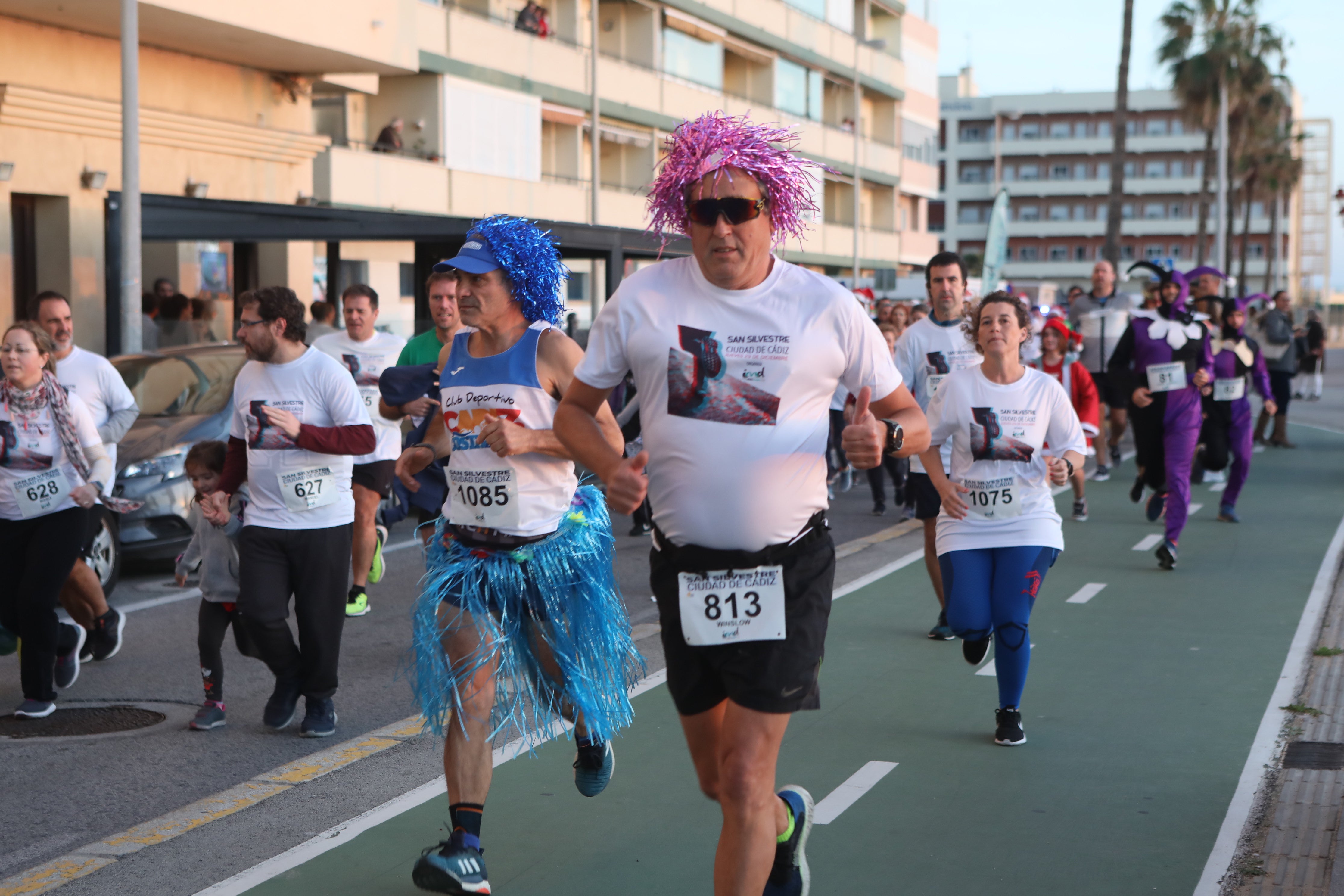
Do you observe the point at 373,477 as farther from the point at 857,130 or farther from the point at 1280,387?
the point at 857,130

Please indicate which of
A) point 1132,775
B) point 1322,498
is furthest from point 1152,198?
point 1132,775

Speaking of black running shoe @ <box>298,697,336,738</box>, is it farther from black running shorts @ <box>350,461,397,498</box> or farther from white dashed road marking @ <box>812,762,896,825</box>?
black running shorts @ <box>350,461,397,498</box>

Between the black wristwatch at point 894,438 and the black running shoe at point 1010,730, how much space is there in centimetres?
273

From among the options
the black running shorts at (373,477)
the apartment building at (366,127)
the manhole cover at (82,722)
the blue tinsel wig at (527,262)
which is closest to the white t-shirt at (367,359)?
the black running shorts at (373,477)

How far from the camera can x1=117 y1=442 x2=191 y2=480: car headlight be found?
10.1 metres

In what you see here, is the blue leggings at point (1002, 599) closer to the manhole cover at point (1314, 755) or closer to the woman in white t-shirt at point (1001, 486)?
Answer: the woman in white t-shirt at point (1001, 486)

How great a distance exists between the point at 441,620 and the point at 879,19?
2290 inches

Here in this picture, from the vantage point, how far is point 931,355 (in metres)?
9.07

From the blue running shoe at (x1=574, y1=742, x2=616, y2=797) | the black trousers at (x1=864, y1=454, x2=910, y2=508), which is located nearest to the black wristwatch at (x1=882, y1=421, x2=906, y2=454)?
the blue running shoe at (x1=574, y1=742, x2=616, y2=797)

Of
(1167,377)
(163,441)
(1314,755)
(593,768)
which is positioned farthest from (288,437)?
(1167,377)

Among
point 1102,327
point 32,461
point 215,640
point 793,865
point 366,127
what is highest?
point 366,127

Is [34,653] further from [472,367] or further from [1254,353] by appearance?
[1254,353]

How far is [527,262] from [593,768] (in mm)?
1671

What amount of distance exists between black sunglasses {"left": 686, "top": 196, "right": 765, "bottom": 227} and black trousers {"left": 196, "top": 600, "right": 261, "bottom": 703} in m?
3.44
